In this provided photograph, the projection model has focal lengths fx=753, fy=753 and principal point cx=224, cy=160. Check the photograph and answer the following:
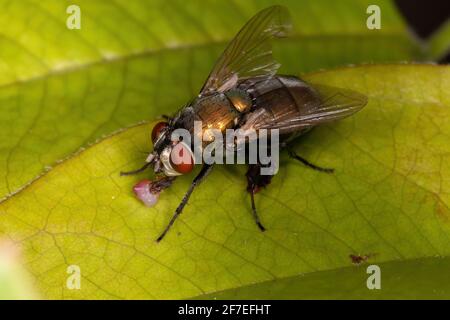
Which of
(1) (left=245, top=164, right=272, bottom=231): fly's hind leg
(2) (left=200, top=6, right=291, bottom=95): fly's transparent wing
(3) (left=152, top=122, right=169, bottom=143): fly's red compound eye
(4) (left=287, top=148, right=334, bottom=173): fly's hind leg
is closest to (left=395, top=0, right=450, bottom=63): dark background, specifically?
(2) (left=200, top=6, right=291, bottom=95): fly's transparent wing

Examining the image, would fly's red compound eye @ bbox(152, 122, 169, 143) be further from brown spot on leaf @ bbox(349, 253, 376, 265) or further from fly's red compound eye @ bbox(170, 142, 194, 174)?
brown spot on leaf @ bbox(349, 253, 376, 265)

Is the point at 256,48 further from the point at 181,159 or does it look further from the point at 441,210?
the point at 441,210

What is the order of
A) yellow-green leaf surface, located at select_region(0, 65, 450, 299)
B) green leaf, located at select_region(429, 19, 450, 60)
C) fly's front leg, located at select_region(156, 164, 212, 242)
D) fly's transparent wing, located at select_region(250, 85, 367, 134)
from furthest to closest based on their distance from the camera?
green leaf, located at select_region(429, 19, 450, 60)
fly's transparent wing, located at select_region(250, 85, 367, 134)
fly's front leg, located at select_region(156, 164, 212, 242)
yellow-green leaf surface, located at select_region(0, 65, 450, 299)

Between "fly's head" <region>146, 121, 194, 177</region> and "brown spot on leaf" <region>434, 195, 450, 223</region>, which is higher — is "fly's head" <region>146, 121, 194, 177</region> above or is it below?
above

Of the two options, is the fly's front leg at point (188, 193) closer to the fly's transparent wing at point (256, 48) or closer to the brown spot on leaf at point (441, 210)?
the fly's transparent wing at point (256, 48)

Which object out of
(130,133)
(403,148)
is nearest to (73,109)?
(130,133)

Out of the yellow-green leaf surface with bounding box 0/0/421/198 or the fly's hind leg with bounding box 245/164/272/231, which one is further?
the yellow-green leaf surface with bounding box 0/0/421/198
